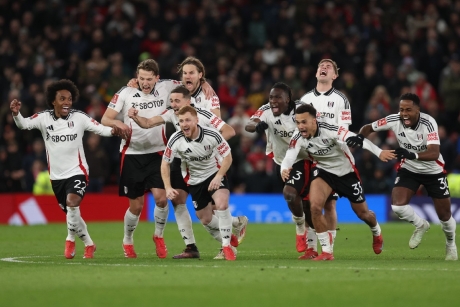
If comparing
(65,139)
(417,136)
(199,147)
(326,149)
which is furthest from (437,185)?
(65,139)

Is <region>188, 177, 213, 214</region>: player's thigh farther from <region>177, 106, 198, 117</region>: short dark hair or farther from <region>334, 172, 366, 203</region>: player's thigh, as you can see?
<region>334, 172, 366, 203</region>: player's thigh

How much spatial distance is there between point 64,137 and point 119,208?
11.0 m

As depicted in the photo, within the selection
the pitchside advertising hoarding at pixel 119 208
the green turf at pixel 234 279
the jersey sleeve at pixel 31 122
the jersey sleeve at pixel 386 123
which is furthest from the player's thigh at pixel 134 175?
the pitchside advertising hoarding at pixel 119 208

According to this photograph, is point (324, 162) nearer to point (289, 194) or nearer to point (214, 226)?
point (289, 194)

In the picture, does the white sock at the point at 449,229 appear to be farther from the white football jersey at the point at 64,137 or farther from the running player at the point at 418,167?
the white football jersey at the point at 64,137

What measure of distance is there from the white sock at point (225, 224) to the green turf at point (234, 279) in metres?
0.34

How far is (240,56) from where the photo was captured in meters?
26.8

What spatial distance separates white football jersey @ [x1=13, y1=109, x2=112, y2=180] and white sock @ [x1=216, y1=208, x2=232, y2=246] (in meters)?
2.10

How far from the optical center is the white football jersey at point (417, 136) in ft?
44.2

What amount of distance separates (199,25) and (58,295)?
19.1 meters

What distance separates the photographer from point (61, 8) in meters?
28.1

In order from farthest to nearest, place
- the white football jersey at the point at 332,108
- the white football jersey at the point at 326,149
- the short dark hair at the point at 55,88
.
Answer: the white football jersey at the point at 332,108, the short dark hair at the point at 55,88, the white football jersey at the point at 326,149

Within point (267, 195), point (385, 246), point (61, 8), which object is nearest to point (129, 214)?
point (385, 246)

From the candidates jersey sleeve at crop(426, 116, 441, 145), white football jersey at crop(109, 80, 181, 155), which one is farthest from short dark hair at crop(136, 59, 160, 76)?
jersey sleeve at crop(426, 116, 441, 145)
